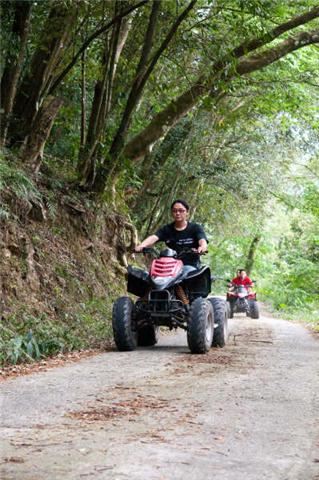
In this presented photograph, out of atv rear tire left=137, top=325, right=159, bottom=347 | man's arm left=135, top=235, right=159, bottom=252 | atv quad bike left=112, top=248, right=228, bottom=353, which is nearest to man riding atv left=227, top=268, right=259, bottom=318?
atv rear tire left=137, top=325, right=159, bottom=347

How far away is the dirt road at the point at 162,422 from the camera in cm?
347

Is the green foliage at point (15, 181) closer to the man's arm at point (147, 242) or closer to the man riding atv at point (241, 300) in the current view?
the man's arm at point (147, 242)

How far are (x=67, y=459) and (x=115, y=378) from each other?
3016mm

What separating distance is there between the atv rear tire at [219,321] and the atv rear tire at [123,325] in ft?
4.74

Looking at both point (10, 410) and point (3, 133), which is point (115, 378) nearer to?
point (10, 410)

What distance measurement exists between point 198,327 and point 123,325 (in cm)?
99

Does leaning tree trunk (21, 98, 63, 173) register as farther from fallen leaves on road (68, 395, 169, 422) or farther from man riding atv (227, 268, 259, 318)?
→ man riding atv (227, 268, 259, 318)

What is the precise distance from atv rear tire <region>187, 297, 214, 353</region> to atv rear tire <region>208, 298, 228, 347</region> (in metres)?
0.92

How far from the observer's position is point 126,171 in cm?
1648

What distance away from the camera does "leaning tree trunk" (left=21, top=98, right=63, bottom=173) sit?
12.6 metres

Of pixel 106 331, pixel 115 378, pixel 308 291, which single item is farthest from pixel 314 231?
pixel 115 378

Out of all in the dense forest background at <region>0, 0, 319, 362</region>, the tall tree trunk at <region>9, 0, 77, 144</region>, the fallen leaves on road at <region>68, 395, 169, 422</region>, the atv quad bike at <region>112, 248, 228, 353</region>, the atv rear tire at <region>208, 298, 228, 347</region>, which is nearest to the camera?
the fallen leaves on road at <region>68, 395, 169, 422</region>

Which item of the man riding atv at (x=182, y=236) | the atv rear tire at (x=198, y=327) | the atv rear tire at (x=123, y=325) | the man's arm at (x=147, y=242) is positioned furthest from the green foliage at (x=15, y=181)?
the atv rear tire at (x=198, y=327)

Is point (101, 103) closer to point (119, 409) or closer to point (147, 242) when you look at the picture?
point (147, 242)
